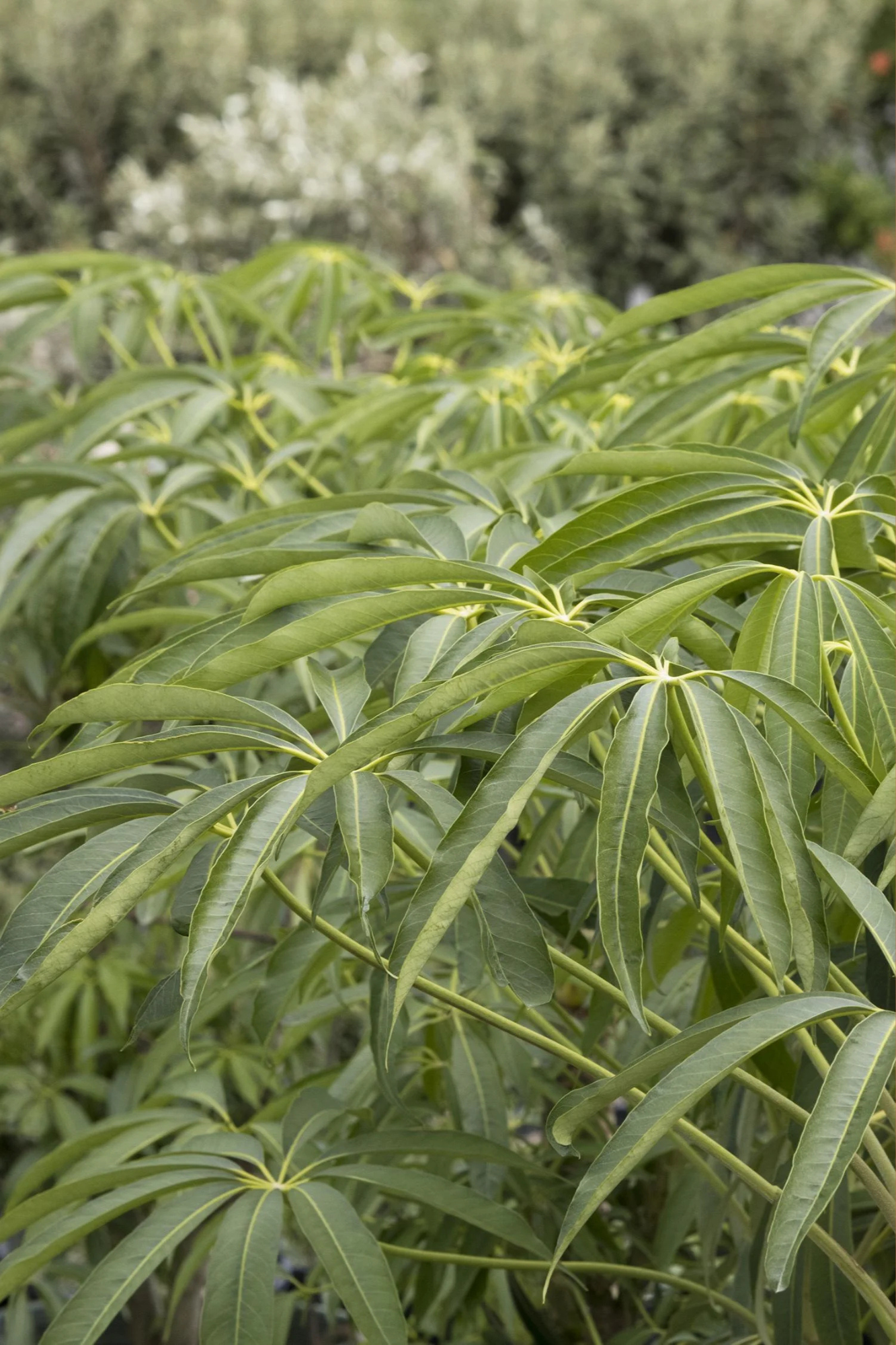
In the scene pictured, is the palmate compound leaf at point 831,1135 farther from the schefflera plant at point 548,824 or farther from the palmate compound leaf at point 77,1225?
the palmate compound leaf at point 77,1225

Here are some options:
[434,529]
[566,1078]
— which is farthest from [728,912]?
[566,1078]

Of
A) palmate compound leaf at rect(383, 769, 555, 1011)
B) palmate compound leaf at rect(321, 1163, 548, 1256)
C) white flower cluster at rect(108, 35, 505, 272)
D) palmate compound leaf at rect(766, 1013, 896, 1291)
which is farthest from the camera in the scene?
white flower cluster at rect(108, 35, 505, 272)

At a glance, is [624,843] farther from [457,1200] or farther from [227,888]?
→ [457,1200]

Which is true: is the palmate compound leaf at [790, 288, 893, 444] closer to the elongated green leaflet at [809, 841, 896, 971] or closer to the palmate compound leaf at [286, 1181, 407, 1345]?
the elongated green leaflet at [809, 841, 896, 971]

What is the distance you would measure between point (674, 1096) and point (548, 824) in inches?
13.8

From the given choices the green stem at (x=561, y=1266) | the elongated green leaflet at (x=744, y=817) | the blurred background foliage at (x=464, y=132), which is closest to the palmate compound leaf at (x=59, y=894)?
the elongated green leaflet at (x=744, y=817)

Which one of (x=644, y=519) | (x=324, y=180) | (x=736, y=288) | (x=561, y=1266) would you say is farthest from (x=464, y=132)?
(x=561, y=1266)

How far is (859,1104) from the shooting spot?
0.40 m

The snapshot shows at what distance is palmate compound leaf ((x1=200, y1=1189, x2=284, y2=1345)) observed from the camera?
52cm

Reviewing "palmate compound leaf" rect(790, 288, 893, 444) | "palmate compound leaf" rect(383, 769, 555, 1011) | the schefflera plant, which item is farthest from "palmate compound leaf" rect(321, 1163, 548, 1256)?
"palmate compound leaf" rect(790, 288, 893, 444)

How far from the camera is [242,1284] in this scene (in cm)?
53

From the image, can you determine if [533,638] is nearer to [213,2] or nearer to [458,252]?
[458,252]

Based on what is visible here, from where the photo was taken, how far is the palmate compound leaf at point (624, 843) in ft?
1.45

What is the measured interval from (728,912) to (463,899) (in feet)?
0.48
